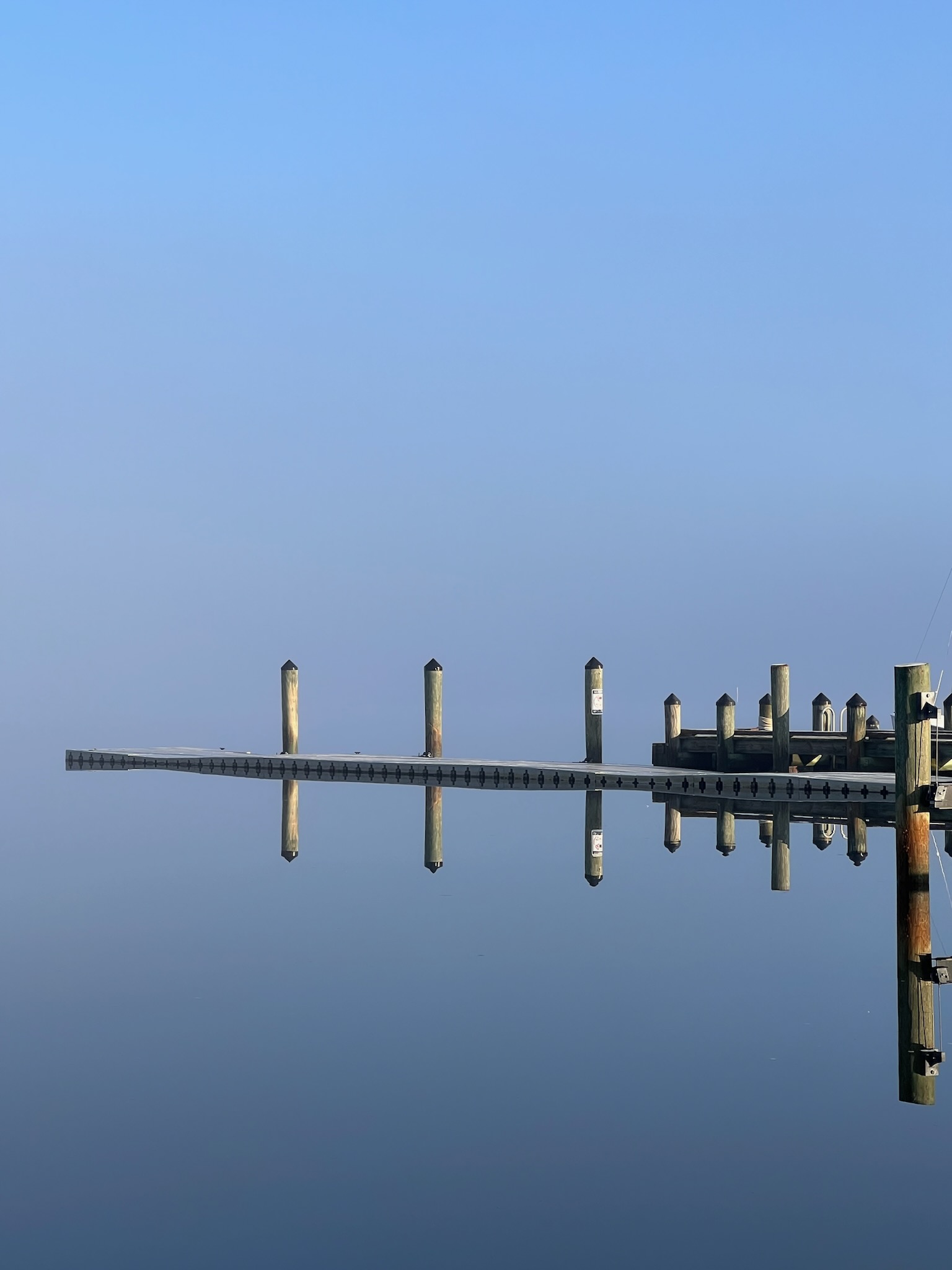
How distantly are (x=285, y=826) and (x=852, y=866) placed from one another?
37.9 feet

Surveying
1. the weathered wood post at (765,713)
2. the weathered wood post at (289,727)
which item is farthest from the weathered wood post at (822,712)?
the weathered wood post at (289,727)

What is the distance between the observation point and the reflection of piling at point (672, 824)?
83.0 ft

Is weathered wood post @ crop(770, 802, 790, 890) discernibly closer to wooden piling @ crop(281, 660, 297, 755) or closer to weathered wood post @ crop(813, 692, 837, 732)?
weathered wood post @ crop(813, 692, 837, 732)

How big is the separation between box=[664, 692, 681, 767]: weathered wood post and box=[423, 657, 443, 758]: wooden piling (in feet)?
16.6

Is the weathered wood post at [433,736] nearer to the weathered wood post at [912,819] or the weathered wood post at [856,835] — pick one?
the weathered wood post at [856,835]

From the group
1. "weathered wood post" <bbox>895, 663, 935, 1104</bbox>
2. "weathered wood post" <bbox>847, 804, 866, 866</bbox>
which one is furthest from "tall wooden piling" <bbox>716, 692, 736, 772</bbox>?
"weathered wood post" <bbox>895, 663, 935, 1104</bbox>

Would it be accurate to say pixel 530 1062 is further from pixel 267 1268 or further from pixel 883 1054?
pixel 267 1268

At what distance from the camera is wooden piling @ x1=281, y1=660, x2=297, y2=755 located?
3578cm

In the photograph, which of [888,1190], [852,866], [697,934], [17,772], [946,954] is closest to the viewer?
[888,1190]

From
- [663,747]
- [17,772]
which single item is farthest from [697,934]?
[17,772]

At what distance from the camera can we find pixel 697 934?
17484 millimetres

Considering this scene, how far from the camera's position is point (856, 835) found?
2497cm

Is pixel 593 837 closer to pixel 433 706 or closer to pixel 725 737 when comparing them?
pixel 725 737

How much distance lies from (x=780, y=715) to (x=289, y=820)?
10.1m
